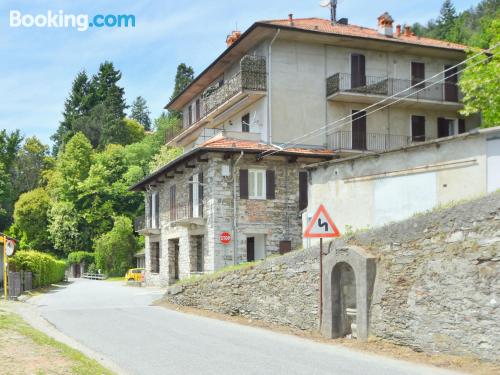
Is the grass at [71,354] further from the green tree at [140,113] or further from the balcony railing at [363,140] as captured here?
the green tree at [140,113]

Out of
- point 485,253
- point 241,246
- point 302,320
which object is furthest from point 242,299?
point 241,246

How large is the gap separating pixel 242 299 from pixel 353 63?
703 inches

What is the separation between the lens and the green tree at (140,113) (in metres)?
130

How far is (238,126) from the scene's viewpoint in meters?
33.4

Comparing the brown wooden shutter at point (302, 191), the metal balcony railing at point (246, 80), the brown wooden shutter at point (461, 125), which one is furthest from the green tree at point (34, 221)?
the brown wooden shutter at point (461, 125)

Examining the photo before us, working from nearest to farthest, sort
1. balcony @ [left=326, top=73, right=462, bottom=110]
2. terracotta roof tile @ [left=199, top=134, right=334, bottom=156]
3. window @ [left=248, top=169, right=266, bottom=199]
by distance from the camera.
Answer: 1. terracotta roof tile @ [left=199, top=134, right=334, bottom=156]
2. window @ [left=248, top=169, right=266, bottom=199]
3. balcony @ [left=326, top=73, right=462, bottom=110]

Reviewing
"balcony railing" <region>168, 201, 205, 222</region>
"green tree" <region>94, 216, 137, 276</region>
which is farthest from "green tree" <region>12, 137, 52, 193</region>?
"balcony railing" <region>168, 201, 205, 222</region>

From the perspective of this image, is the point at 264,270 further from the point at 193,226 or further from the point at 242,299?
the point at 193,226

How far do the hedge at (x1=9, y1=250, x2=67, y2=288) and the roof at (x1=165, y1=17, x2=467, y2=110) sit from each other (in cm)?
1370

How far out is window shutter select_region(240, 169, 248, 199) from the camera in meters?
29.0

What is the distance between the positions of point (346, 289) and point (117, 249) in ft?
162

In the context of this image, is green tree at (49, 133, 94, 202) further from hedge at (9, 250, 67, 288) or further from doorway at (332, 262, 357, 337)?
doorway at (332, 262, 357, 337)

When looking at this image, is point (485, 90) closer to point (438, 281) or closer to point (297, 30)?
point (297, 30)

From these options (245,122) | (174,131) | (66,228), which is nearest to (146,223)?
(174,131)
